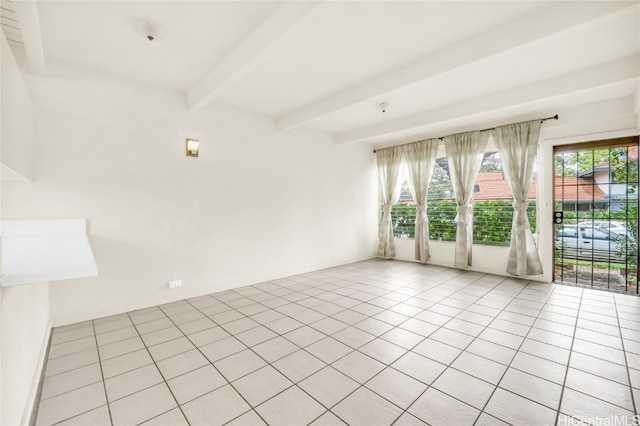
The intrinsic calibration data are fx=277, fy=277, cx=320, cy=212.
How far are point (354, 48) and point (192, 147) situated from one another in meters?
2.45

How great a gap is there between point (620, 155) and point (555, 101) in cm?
130

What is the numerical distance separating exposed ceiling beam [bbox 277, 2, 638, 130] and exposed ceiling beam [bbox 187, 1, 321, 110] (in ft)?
4.80

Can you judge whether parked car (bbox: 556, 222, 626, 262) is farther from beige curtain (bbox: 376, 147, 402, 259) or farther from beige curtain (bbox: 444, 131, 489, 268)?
beige curtain (bbox: 376, 147, 402, 259)

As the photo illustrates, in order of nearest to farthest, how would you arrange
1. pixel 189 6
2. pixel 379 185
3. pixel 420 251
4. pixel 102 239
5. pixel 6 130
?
pixel 6 130, pixel 189 6, pixel 102 239, pixel 420 251, pixel 379 185

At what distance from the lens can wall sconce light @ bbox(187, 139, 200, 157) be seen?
149 inches

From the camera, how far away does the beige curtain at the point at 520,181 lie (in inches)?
174

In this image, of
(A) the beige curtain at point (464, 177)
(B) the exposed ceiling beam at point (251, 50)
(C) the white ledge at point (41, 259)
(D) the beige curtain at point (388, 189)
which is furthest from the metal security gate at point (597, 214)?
(C) the white ledge at point (41, 259)

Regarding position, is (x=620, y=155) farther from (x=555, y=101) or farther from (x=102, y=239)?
(x=102, y=239)

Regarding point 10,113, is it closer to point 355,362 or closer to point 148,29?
point 148,29

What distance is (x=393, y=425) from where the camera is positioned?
160 centimetres

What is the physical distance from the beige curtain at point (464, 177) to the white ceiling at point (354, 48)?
3.22 ft

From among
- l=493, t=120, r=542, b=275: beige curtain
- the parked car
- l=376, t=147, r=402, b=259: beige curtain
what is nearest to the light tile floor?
the parked car

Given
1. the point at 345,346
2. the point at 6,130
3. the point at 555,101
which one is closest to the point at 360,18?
the point at 6,130

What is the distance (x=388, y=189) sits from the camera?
20.6 ft
